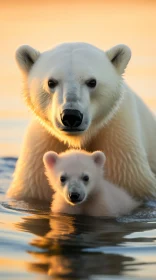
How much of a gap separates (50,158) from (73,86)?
0.78 m

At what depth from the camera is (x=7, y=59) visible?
1912 cm

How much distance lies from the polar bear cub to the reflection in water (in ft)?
0.38

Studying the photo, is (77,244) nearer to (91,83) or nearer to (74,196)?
(74,196)

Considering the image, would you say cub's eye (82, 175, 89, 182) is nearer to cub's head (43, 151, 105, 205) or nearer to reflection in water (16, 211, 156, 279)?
cub's head (43, 151, 105, 205)

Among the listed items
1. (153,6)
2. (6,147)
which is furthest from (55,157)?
(153,6)

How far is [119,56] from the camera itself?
929cm

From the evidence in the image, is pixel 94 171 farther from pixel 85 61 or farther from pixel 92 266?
pixel 92 266

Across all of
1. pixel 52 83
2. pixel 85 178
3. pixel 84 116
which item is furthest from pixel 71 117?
pixel 85 178

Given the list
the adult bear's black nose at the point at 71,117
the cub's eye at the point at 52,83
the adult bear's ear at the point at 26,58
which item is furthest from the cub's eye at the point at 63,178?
the adult bear's ear at the point at 26,58

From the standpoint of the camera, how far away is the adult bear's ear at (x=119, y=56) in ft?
30.4

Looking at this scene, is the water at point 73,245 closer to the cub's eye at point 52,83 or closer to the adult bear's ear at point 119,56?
the cub's eye at point 52,83

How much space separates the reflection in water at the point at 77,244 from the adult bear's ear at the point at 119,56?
52.2 inches

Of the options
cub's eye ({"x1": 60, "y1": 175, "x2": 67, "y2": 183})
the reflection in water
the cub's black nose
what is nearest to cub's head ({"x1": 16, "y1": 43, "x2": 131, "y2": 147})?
cub's eye ({"x1": 60, "y1": 175, "x2": 67, "y2": 183})

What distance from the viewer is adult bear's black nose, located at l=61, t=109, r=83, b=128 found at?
27.3 feet
